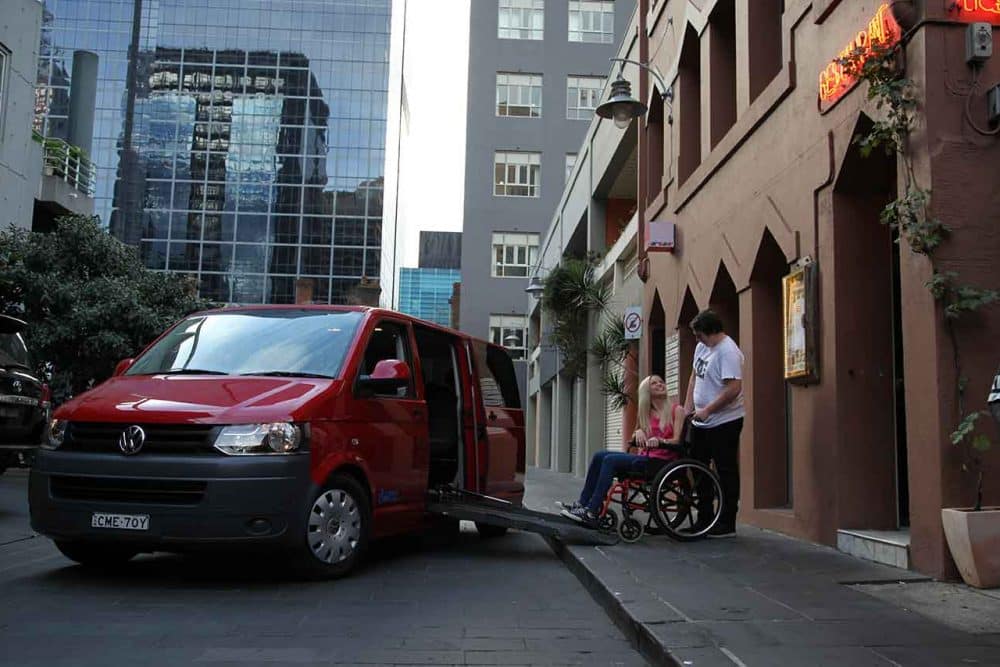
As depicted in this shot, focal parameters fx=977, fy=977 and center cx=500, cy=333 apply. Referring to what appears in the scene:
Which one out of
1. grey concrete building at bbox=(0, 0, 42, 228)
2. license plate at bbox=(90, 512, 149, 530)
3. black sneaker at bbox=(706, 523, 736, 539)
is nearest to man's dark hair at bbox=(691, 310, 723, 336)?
black sneaker at bbox=(706, 523, 736, 539)

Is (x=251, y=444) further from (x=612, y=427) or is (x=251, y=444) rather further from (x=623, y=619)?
(x=612, y=427)

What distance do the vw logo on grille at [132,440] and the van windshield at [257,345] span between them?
874 mm

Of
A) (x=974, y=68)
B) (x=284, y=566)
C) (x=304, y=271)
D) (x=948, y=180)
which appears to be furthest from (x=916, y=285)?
(x=304, y=271)

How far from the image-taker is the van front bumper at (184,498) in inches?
237

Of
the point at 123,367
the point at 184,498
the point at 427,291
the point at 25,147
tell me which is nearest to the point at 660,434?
the point at 184,498

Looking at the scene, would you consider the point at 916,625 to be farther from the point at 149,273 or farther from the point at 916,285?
the point at 149,273

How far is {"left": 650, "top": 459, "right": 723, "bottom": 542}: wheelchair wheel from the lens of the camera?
26.4 feet

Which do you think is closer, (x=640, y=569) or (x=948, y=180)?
(x=948, y=180)

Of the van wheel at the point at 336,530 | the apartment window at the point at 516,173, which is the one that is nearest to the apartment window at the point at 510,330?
the apartment window at the point at 516,173

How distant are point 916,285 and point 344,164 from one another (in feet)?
352

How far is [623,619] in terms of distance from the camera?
17.7 ft

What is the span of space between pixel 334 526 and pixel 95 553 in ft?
5.85

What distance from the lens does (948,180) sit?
6.29 metres

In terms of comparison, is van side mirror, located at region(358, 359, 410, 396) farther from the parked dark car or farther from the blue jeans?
the parked dark car
